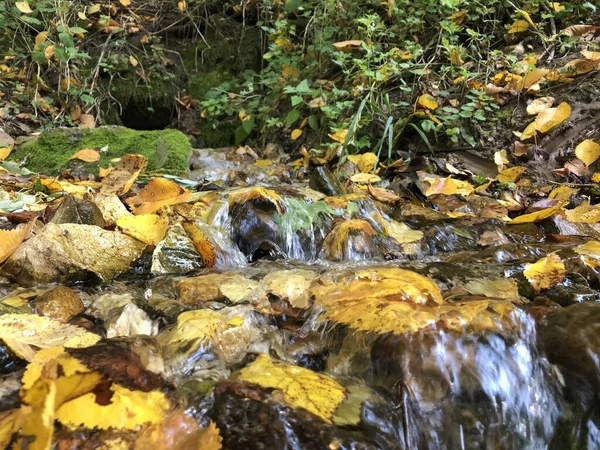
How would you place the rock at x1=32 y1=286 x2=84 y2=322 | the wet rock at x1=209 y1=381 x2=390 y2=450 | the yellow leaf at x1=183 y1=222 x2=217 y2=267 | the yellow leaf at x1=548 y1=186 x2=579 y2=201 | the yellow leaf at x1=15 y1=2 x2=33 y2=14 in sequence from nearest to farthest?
the wet rock at x1=209 y1=381 x2=390 y2=450 → the rock at x1=32 y1=286 x2=84 y2=322 → the yellow leaf at x1=183 y1=222 x2=217 y2=267 → the yellow leaf at x1=548 y1=186 x2=579 y2=201 → the yellow leaf at x1=15 y1=2 x2=33 y2=14

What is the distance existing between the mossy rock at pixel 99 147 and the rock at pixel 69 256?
1757 mm

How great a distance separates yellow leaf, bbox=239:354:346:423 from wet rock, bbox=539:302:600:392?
0.60 m

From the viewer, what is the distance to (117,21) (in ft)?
20.4

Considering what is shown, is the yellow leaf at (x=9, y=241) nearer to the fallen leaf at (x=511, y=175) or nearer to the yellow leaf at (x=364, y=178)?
the yellow leaf at (x=364, y=178)

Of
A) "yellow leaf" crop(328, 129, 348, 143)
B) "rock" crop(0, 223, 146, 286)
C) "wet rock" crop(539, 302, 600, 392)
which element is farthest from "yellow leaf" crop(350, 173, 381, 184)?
"wet rock" crop(539, 302, 600, 392)

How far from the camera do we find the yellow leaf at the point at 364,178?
3.18 meters

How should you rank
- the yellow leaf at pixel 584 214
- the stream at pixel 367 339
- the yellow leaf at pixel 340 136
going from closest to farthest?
the stream at pixel 367 339
the yellow leaf at pixel 584 214
the yellow leaf at pixel 340 136

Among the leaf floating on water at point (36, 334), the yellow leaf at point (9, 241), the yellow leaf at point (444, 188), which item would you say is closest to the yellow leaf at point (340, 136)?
the yellow leaf at point (444, 188)

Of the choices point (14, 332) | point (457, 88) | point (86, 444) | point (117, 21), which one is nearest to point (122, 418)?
point (86, 444)

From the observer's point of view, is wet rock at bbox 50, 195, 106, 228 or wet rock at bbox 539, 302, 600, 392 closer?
wet rock at bbox 539, 302, 600, 392

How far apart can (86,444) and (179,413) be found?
0.60ft

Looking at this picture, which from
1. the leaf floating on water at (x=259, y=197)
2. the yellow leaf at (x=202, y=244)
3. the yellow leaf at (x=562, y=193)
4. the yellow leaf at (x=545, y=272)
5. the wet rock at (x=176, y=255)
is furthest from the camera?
the yellow leaf at (x=562, y=193)

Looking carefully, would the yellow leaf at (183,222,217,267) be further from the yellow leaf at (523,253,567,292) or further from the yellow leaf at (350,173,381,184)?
the yellow leaf at (350,173,381,184)

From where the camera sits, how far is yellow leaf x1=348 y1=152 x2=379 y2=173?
11.4ft
